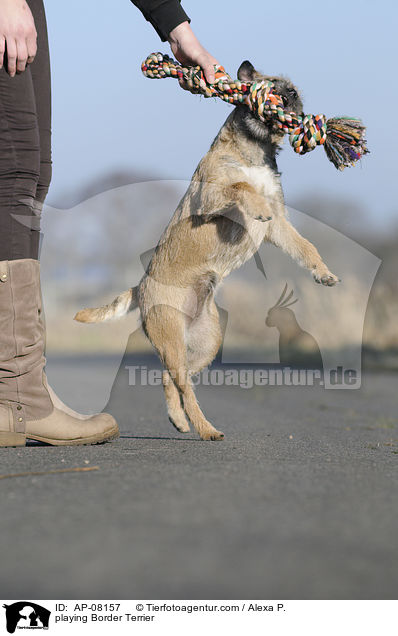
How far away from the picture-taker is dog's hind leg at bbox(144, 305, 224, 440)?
4.18 m

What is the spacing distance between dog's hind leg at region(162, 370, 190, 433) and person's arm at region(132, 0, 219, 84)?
1821 millimetres

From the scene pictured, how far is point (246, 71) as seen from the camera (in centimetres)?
470

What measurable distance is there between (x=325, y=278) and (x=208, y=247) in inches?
28.8

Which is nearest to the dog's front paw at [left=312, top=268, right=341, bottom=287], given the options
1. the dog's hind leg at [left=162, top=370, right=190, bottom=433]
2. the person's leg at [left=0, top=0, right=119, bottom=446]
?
the dog's hind leg at [left=162, top=370, right=190, bottom=433]

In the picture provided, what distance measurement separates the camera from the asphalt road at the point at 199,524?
1.21 metres

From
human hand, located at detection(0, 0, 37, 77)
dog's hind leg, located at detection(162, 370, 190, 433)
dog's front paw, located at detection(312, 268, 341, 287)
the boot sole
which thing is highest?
human hand, located at detection(0, 0, 37, 77)

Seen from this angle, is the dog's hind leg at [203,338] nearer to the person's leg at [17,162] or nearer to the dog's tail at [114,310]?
the dog's tail at [114,310]

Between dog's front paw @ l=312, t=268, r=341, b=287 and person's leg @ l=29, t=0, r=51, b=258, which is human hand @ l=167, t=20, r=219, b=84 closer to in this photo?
person's leg @ l=29, t=0, r=51, b=258

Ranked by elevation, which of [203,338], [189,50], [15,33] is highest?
[189,50]

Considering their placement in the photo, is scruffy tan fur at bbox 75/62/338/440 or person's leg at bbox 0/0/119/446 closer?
person's leg at bbox 0/0/119/446
